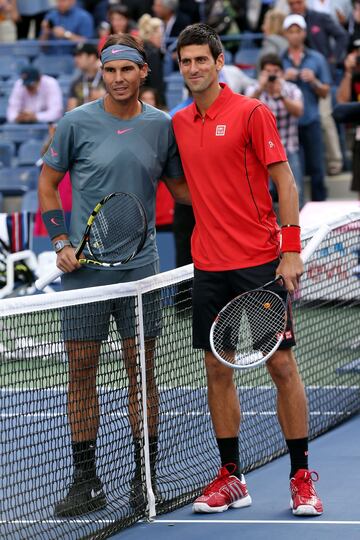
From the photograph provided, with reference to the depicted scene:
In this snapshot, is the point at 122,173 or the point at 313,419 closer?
the point at 122,173

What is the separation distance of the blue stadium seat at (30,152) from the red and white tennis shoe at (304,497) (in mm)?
9900

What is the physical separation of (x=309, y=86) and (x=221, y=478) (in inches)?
323

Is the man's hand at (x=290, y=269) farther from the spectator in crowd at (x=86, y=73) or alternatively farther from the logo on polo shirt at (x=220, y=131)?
the spectator in crowd at (x=86, y=73)

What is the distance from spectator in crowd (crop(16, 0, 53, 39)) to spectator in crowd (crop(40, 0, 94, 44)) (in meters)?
0.86

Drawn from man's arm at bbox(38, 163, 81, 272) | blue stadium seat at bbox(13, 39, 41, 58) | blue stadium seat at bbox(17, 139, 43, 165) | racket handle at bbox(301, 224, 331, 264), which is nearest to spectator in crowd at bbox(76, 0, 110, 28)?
blue stadium seat at bbox(13, 39, 41, 58)

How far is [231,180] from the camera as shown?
536 cm

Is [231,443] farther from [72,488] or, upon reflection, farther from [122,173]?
[122,173]

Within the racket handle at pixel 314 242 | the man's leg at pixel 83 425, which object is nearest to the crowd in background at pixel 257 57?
the racket handle at pixel 314 242

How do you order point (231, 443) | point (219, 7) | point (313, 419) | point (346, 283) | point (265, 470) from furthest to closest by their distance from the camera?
1. point (219, 7)
2. point (346, 283)
3. point (313, 419)
4. point (265, 470)
5. point (231, 443)

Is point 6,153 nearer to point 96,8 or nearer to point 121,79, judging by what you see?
point 96,8

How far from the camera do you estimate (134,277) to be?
18.5ft

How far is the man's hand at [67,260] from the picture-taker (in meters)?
5.46

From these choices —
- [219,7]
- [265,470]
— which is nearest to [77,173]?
[265,470]

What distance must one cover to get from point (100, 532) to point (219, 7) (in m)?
10.8
